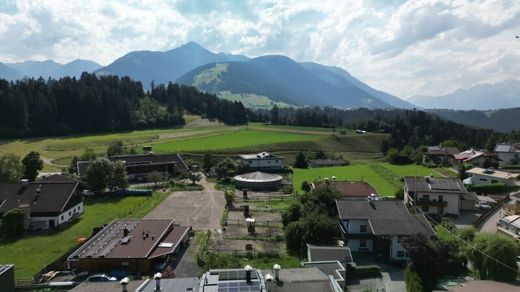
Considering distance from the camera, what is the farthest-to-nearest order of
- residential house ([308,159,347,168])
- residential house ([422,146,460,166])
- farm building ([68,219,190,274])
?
residential house ([308,159,347,168]) → residential house ([422,146,460,166]) → farm building ([68,219,190,274])

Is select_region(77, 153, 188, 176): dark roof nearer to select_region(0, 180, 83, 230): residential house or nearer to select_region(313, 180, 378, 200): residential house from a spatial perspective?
select_region(0, 180, 83, 230): residential house

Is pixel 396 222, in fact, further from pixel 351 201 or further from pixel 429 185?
pixel 429 185

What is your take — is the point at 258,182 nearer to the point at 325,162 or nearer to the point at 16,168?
the point at 325,162

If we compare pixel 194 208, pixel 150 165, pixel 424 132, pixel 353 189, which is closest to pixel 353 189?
pixel 353 189

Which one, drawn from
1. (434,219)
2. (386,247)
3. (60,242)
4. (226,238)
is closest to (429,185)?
(434,219)

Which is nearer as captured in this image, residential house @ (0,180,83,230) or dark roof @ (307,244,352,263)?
dark roof @ (307,244,352,263)

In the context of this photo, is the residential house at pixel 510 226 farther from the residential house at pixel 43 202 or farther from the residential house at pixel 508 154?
the residential house at pixel 508 154

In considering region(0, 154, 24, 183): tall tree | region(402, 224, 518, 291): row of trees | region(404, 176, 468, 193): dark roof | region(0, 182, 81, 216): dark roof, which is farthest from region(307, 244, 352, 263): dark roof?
region(0, 154, 24, 183): tall tree
